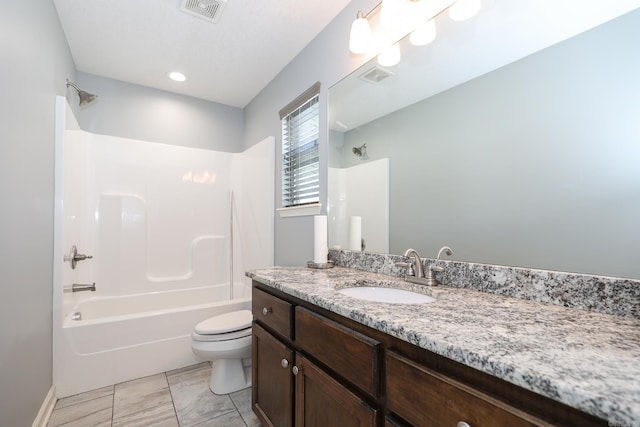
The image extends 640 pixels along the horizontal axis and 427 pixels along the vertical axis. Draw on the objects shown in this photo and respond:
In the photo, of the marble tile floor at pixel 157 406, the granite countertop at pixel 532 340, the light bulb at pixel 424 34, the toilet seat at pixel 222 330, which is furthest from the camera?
the toilet seat at pixel 222 330

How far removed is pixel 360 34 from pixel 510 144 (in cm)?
95

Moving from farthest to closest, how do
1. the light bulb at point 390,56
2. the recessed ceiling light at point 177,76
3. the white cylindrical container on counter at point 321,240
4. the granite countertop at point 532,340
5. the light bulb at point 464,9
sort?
the recessed ceiling light at point 177,76 → the white cylindrical container on counter at point 321,240 → the light bulb at point 390,56 → the light bulb at point 464,9 → the granite countertop at point 532,340

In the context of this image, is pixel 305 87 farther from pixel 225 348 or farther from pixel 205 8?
pixel 225 348

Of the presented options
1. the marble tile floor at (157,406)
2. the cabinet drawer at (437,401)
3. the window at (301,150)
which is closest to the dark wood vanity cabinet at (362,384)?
the cabinet drawer at (437,401)

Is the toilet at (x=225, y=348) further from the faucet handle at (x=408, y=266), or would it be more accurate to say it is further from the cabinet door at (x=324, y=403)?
the faucet handle at (x=408, y=266)

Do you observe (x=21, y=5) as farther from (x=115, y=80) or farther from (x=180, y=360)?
(x=180, y=360)

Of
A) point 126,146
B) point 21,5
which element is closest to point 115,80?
point 126,146

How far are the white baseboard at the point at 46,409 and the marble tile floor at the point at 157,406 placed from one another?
0.03m

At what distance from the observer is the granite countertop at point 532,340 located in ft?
1.36

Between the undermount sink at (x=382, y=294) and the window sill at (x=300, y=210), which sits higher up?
the window sill at (x=300, y=210)

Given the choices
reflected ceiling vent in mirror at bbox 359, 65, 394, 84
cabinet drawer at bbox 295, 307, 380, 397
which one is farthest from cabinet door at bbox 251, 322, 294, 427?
reflected ceiling vent in mirror at bbox 359, 65, 394, 84

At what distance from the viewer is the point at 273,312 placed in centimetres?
133

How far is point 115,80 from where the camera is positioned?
2.67 meters

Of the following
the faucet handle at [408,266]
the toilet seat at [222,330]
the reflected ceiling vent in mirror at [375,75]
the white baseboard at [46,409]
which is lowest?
the white baseboard at [46,409]
